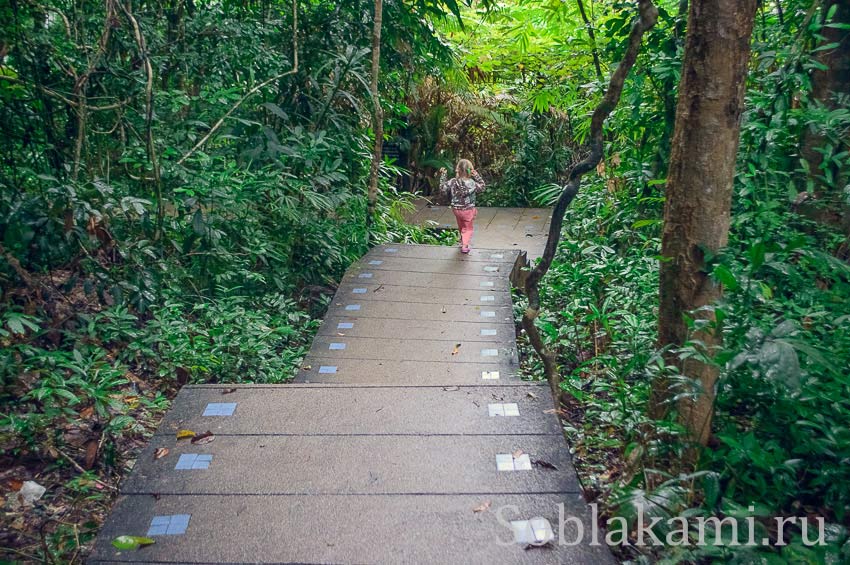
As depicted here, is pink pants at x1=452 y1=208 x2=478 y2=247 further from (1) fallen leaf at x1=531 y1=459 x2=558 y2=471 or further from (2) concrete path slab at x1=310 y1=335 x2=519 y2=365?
(1) fallen leaf at x1=531 y1=459 x2=558 y2=471

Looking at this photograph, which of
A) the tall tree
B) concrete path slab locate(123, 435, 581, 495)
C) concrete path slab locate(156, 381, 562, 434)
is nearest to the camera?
concrete path slab locate(123, 435, 581, 495)

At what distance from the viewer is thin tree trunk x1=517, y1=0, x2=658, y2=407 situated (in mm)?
3697

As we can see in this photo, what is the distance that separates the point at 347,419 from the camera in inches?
139

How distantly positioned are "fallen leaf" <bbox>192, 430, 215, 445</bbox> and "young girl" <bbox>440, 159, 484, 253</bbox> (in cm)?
459

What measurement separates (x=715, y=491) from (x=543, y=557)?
0.67 m

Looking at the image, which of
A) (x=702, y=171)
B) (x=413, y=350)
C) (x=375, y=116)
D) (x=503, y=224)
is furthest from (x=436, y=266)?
(x=702, y=171)

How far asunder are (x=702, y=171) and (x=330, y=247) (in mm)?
4160

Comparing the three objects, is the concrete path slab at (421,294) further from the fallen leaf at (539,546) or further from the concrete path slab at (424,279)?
the fallen leaf at (539,546)

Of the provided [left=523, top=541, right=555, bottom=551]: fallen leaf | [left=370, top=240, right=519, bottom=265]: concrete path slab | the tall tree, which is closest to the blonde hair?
[left=370, top=240, right=519, bottom=265]: concrete path slab

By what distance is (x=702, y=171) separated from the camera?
10.3 feet

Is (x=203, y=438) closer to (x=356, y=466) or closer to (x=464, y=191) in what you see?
(x=356, y=466)

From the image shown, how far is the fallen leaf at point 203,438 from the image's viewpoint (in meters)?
3.34

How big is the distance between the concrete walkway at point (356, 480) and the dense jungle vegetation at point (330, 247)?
36cm

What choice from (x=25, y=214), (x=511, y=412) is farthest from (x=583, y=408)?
(x=25, y=214)
